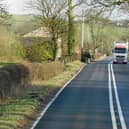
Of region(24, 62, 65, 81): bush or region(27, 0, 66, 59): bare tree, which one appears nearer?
region(24, 62, 65, 81): bush

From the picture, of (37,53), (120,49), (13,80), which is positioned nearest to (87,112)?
(13,80)

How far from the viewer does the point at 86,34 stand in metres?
144

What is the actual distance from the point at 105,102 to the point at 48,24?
45651 millimetres

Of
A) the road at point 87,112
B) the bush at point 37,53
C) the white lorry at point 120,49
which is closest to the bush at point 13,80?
the road at point 87,112

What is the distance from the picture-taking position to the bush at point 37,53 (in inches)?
2518

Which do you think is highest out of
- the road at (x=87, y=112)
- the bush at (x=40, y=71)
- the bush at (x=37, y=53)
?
the bush at (x=37, y=53)

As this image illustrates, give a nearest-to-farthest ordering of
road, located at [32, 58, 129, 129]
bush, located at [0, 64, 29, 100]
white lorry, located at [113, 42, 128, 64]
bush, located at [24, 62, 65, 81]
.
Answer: road, located at [32, 58, 129, 129], bush, located at [0, 64, 29, 100], bush, located at [24, 62, 65, 81], white lorry, located at [113, 42, 128, 64]

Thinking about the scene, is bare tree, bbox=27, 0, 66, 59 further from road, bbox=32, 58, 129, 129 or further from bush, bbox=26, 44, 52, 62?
road, bbox=32, 58, 129, 129

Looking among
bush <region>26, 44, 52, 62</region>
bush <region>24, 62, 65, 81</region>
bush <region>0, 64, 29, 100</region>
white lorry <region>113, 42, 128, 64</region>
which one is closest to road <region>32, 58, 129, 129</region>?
bush <region>0, 64, 29, 100</region>

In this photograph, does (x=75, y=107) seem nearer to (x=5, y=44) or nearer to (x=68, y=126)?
(x=68, y=126)

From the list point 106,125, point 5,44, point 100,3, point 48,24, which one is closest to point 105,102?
point 100,3

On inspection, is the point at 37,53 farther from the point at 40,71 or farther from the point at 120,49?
the point at 40,71

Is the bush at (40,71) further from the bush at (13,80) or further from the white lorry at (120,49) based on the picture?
the white lorry at (120,49)

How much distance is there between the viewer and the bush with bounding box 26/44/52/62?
6397cm
